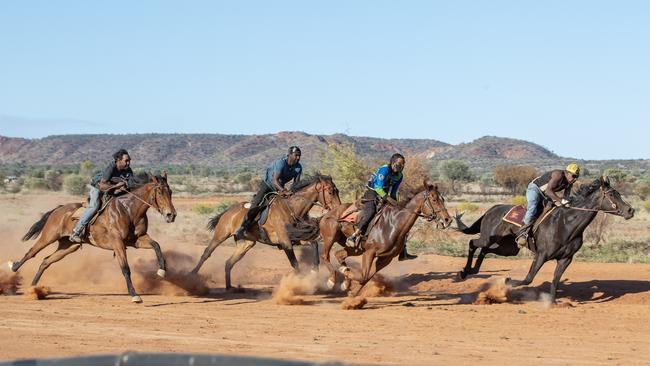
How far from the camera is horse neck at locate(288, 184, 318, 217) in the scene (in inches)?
738

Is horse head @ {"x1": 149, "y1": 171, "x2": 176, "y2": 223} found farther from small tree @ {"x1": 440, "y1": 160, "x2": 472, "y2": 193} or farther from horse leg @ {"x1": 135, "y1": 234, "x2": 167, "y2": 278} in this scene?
small tree @ {"x1": 440, "y1": 160, "x2": 472, "y2": 193}

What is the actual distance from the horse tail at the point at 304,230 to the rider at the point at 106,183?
3165 mm

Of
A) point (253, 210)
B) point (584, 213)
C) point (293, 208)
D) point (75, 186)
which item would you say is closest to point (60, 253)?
point (253, 210)

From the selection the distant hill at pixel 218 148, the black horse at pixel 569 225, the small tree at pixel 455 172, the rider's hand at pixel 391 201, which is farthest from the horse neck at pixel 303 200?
the distant hill at pixel 218 148

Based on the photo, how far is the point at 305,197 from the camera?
61.7 ft

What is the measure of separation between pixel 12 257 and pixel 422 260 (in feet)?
→ 33.3

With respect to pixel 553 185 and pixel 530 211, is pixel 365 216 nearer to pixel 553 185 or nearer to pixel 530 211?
pixel 530 211

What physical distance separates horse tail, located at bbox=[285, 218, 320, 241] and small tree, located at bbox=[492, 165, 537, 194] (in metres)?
46.6

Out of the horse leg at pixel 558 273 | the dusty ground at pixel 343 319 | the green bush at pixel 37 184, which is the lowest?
the dusty ground at pixel 343 319

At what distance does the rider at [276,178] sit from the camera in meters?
18.7

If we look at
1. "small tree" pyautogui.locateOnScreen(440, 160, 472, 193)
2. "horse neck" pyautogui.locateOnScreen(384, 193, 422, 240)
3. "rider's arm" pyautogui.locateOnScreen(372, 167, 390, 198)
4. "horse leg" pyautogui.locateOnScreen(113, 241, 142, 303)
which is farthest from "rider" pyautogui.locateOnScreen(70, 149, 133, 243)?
"small tree" pyautogui.locateOnScreen(440, 160, 472, 193)

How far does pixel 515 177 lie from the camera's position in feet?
214

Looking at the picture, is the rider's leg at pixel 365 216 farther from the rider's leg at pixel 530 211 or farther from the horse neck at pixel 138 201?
the horse neck at pixel 138 201

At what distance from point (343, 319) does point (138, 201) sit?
4721 mm
